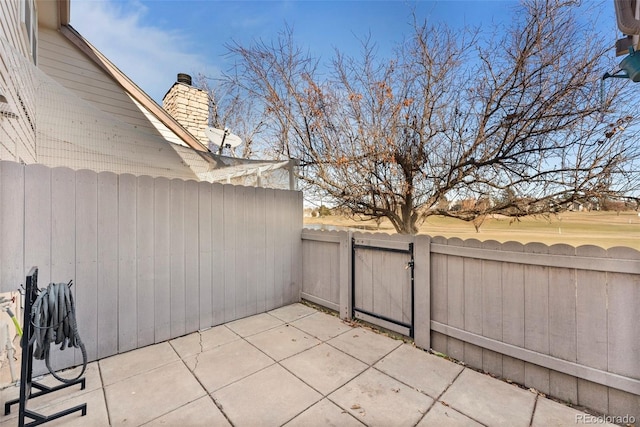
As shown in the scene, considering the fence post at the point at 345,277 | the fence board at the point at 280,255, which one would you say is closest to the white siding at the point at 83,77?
the fence board at the point at 280,255

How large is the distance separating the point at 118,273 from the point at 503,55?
552cm

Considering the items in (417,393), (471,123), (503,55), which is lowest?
(417,393)

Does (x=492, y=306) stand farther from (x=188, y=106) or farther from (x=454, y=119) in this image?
(x=188, y=106)

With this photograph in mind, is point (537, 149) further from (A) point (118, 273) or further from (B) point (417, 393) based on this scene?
(A) point (118, 273)

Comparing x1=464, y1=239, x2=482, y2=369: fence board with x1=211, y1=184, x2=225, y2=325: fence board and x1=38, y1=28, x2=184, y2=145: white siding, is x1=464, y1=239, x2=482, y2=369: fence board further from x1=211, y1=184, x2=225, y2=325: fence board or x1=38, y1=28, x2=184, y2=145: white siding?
x1=38, y1=28, x2=184, y2=145: white siding

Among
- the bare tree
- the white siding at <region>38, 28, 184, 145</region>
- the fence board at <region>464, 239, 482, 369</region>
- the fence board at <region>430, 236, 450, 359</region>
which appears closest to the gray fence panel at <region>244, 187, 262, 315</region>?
the bare tree

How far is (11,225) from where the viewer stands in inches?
84.3

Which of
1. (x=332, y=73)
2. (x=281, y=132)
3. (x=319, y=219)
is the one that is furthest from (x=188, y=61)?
(x=319, y=219)

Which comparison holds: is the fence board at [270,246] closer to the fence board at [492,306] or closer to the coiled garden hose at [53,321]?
the coiled garden hose at [53,321]

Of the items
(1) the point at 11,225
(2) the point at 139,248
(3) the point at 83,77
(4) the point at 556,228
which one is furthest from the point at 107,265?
(4) the point at 556,228

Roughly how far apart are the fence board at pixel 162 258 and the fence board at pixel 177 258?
3 cm

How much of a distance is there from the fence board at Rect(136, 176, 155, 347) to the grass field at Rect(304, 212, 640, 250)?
232 cm

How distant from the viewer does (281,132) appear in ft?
17.1

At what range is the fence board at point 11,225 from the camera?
2102 millimetres
